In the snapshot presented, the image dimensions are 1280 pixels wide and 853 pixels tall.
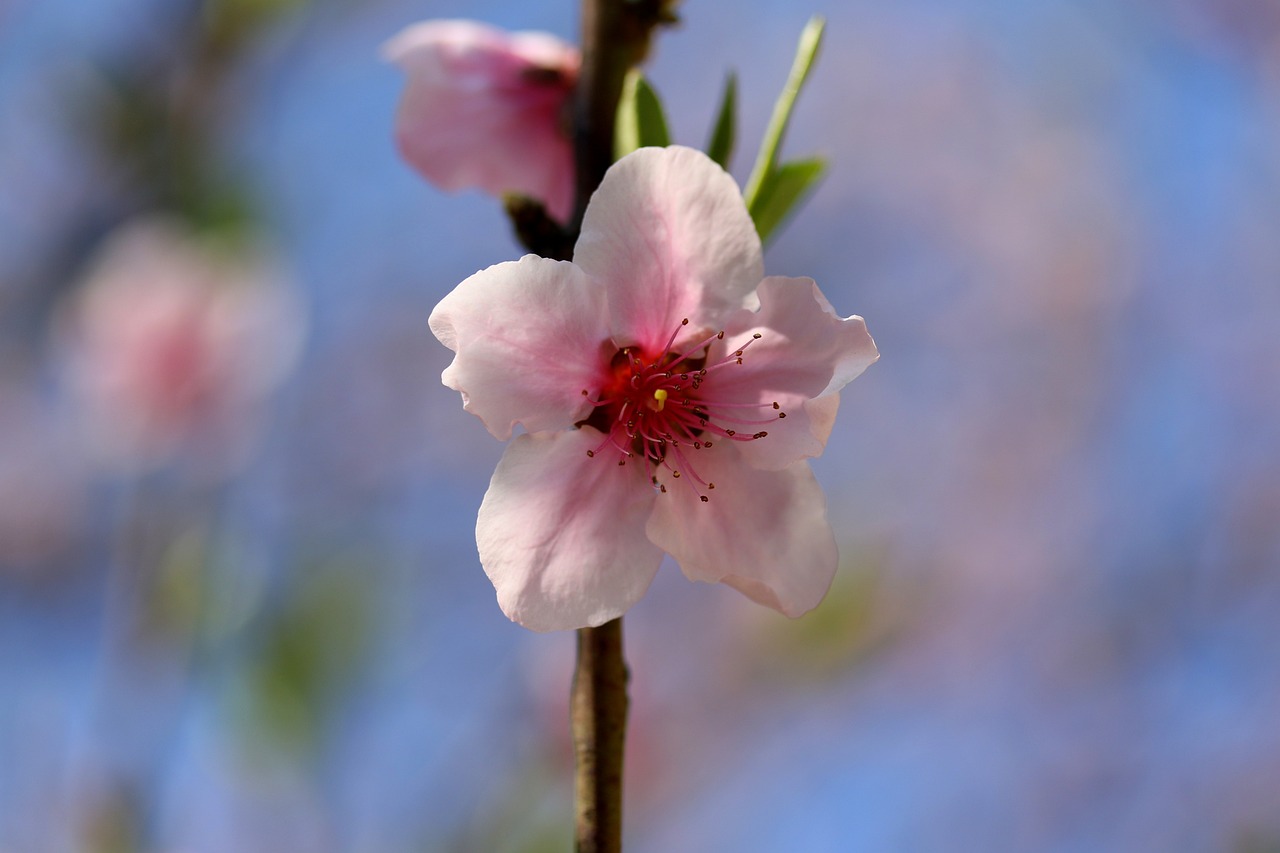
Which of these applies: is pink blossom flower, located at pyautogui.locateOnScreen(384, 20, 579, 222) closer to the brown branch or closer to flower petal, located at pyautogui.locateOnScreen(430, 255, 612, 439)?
flower petal, located at pyautogui.locateOnScreen(430, 255, 612, 439)

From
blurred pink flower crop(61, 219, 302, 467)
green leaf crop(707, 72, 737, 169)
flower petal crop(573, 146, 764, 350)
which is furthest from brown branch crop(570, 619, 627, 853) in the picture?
blurred pink flower crop(61, 219, 302, 467)

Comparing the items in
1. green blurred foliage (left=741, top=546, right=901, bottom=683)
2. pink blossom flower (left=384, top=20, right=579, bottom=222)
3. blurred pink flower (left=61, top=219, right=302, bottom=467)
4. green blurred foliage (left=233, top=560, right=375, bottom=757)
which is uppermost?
blurred pink flower (left=61, top=219, right=302, bottom=467)

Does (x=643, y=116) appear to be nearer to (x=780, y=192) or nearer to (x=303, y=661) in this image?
(x=780, y=192)

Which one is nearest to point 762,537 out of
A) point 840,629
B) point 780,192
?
point 780,192

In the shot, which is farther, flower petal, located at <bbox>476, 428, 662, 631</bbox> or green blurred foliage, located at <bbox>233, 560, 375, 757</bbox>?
green blurred foliage, located at <bbox>233, 560, 375, 757</bbox>

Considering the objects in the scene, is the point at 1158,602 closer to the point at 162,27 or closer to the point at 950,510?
the point at 950,510

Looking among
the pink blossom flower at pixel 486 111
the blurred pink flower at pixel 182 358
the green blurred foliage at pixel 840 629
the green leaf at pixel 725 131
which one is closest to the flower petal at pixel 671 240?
the green leaf at pixel 725 131
